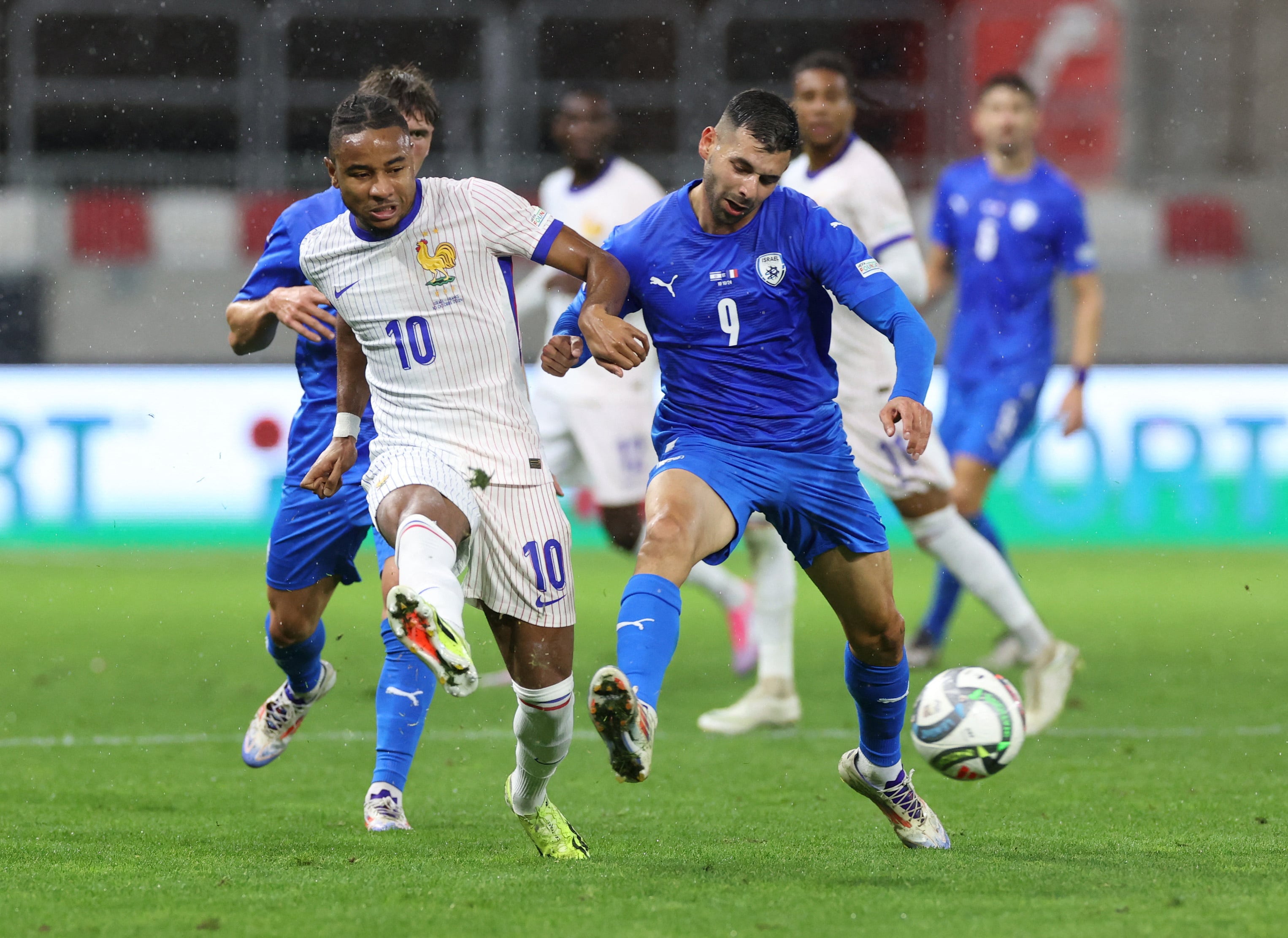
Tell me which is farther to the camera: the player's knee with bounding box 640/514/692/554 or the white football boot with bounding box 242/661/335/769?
the white football boot with bounding box 242/661/335/769

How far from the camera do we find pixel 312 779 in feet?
17.3

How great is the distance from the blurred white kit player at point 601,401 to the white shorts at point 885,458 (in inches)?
46.3

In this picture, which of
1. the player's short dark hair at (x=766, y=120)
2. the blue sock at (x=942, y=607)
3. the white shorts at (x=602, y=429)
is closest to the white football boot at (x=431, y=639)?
the player's short dark hair at (x=766, y=120)

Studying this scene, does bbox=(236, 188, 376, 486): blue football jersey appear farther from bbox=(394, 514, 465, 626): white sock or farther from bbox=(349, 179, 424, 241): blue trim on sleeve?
bbox=(394, 514, 465, 626): white sock

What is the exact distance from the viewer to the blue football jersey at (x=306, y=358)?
4672 mm

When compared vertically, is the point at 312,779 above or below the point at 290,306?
below

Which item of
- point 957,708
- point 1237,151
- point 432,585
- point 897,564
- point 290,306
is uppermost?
point 1237,151

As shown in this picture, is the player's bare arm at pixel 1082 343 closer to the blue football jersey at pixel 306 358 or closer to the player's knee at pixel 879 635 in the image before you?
the player's knee at pixel 879 635

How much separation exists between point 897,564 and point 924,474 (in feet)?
20.9

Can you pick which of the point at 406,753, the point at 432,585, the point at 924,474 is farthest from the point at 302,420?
the point at 924,474

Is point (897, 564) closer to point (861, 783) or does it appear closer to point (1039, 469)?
point (1039, 469)

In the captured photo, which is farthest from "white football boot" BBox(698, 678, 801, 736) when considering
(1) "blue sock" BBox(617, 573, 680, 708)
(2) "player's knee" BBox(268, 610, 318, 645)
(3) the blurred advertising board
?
(3) the blurred advertising board

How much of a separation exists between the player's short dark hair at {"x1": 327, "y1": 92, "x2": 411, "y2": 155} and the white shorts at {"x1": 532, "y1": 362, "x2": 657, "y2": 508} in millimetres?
3135

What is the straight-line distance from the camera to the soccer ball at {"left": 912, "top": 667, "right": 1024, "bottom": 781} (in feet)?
12.7
